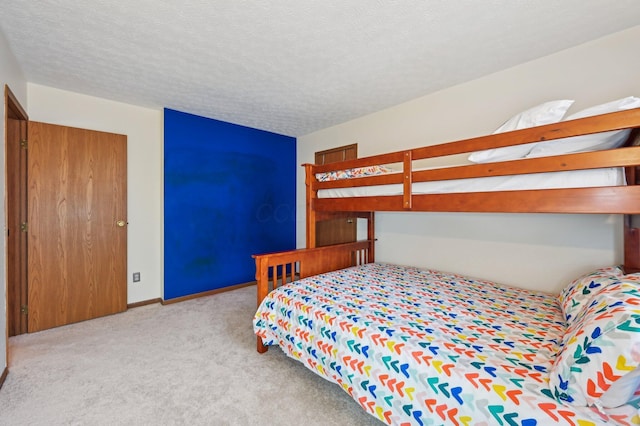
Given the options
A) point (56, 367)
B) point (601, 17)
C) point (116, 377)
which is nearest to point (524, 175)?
point (601, 17)

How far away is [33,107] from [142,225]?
1492 millimetres

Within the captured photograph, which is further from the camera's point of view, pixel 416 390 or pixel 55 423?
pixel 55 423

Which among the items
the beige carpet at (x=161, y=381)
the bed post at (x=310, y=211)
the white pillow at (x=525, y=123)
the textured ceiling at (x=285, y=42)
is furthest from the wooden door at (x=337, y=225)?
the white pillow at (x=525, y=123)

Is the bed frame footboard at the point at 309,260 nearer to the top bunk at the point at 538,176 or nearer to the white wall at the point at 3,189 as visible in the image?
the top bunk at the point at 538,176

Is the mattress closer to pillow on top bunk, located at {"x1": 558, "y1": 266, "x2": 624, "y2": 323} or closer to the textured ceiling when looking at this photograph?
pillow on top bunk, located at {"x1": 558, "y1": 266, "x2": 624, "y2": 323}

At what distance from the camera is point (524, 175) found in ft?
4.85

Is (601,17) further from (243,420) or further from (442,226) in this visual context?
(243,420)

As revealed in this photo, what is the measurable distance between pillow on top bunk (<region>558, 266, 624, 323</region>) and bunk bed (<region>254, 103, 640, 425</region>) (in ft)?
0.04

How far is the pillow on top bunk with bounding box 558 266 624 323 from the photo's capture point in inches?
54.8

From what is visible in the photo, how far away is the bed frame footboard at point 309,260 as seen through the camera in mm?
2174

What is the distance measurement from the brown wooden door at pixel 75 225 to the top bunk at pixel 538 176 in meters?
2.86

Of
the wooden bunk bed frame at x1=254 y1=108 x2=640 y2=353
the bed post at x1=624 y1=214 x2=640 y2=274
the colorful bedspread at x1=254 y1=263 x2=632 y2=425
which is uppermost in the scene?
the wooden bunk bed frame at x1=254 y1=108 x2=640 y2=353

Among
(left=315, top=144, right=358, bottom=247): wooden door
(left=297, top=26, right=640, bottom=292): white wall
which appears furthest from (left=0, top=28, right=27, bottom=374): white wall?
(left=297, top=26, right=640, bottom=292): white wall

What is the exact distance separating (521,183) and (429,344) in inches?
40.5
